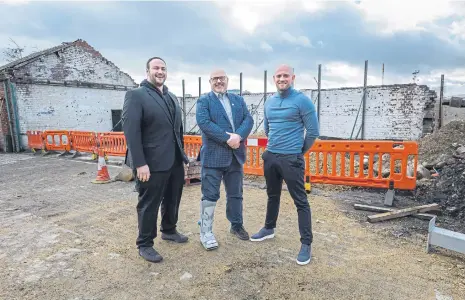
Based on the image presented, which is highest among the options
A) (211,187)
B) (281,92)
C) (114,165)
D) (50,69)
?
A: (50,69)

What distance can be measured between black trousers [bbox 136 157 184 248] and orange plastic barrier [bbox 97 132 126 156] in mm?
7116

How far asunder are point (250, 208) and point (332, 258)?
6.35ft

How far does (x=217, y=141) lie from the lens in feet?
11.0

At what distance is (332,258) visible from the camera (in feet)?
10.6

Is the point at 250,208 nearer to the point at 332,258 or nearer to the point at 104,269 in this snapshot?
the point at 332,258

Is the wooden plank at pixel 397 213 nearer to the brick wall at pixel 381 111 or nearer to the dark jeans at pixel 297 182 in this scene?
the dark jeans at pixel 297 182

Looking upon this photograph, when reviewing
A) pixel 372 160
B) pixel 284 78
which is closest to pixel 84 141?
pixel 372 160

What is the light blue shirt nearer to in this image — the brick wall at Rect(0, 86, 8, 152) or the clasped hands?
the clasped hands

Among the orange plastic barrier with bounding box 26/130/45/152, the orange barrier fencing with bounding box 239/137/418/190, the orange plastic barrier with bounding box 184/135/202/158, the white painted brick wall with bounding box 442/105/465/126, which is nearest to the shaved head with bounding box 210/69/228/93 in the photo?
the orange barrier fencing with bounding box 239/137/418/190

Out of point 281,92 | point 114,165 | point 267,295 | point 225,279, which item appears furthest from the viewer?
point 114,165

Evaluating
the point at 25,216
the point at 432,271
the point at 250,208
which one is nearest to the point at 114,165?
the point at 25,216

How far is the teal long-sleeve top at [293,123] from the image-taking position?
314 centimetres

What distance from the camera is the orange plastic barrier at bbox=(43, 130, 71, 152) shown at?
468 inches

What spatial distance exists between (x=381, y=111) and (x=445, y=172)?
7.95 metres
